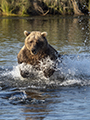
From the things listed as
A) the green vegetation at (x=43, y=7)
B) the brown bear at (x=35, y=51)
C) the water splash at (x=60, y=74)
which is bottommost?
the green vegetation at (x=43, y=7)

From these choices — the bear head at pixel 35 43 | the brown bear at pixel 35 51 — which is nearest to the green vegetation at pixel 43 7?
the brown bear at pixel 35 51

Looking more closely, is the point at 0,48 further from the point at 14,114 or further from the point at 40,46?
the point at 14,114

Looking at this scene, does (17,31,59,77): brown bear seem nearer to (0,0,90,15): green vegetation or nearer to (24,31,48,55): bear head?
(24,31,48,55): bear head

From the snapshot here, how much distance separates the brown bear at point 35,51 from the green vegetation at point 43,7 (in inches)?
1040

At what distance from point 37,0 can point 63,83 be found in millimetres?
30276

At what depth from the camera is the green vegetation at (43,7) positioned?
33.2 m

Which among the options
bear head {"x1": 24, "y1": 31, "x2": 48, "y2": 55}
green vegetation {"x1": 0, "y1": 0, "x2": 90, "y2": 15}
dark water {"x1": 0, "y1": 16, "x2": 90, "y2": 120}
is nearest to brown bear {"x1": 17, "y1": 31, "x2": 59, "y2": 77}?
bear head {"x1": 24, "y1": 31, "x2": 48, "y2": 55}

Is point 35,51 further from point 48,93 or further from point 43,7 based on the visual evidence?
point 43,7

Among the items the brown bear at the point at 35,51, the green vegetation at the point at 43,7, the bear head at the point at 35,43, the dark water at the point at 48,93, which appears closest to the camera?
the dark water at the point at 48,93

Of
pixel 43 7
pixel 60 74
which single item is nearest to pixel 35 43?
pixel 60 74

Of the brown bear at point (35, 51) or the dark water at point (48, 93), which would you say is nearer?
the dark water at point (48, 93)

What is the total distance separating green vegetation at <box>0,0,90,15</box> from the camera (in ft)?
109

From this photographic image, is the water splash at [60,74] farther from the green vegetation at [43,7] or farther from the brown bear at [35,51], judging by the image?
the green vegetation at [43,7]

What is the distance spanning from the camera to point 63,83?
632 cm
